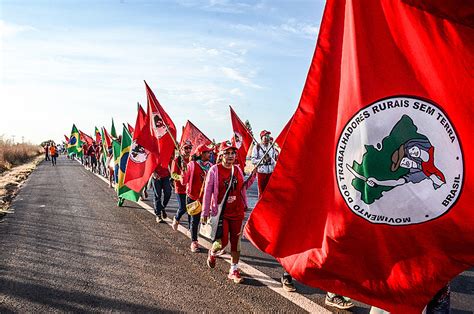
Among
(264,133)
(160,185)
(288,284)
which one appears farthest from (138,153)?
(288,284)

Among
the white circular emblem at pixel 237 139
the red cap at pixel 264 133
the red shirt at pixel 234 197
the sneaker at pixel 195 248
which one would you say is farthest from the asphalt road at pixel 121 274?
the white circular emblem at pixel 237 139

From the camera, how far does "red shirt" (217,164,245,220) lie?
5.37 meters

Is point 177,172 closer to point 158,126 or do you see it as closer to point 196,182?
point 158,126

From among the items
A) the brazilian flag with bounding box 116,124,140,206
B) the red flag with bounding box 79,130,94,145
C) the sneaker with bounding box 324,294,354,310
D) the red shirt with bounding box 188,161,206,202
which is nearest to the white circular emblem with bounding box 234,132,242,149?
the brazilian flag with bounding box 116,124,140,206

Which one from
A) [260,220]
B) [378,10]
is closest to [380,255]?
[260,220]

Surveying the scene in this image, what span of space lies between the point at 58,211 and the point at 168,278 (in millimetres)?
6454

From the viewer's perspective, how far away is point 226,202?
534 centimetres

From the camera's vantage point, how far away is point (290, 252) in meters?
2.74

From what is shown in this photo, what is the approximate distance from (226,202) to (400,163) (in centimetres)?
327

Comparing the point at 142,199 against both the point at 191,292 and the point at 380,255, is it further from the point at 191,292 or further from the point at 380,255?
the point at 380,255

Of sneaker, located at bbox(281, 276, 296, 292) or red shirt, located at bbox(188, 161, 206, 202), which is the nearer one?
sneaker, located at bbox(281, 276, 296, 292)

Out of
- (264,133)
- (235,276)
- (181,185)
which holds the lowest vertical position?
(235,276)

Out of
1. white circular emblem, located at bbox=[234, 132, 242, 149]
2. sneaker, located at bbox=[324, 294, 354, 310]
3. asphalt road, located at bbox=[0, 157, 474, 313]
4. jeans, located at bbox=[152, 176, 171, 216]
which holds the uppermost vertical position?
white circular emblem, located at bbox=[234, 132, 242, 149]

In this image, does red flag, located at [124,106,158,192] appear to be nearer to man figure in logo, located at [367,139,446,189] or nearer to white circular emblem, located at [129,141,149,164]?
white circular emblem, located at [129,141,149,164]
